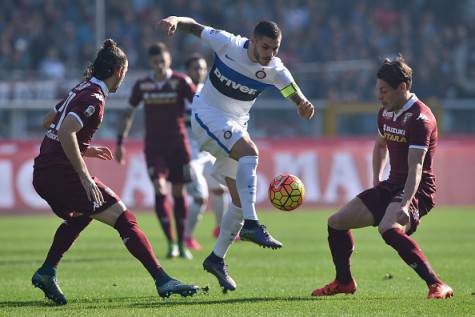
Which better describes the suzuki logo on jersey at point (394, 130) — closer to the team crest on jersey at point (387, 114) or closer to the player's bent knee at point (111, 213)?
the team crest on jersey at point (387, 114)

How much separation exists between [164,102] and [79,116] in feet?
17.3

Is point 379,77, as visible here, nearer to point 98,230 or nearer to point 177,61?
point 98,230

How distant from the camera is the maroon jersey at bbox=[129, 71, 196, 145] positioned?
13.0 meters

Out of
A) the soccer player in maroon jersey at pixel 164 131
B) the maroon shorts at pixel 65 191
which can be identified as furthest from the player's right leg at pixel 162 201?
the maroon shorts at pixel 65 191

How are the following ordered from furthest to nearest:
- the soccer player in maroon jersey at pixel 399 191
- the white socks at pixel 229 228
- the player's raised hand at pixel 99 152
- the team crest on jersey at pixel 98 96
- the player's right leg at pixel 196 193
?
the player's right leg at pixel 196 193
the white socks at pixel 229 228
the player's raised hand at pixel 99 152
the soccer player in maroon jersey at pixel 399 191
the team crest on jersey at pixel 98 96

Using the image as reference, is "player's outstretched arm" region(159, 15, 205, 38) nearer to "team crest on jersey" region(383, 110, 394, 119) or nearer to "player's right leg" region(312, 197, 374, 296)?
"team crest on jersey" region(383, 110, 394, 119)

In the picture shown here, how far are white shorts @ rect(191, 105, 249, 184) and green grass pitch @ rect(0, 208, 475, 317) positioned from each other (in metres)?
1.16

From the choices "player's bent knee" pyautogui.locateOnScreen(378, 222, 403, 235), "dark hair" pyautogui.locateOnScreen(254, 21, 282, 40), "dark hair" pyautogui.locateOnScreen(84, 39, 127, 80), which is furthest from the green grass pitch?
"dark hair" pyautogui.locateOnScreen(254, 21, 282, 40)

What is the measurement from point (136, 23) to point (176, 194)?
14.1 meters

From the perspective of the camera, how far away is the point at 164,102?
13.1 meters

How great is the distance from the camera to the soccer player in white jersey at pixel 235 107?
28.4 ft

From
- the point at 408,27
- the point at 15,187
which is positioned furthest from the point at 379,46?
the point at 15,187

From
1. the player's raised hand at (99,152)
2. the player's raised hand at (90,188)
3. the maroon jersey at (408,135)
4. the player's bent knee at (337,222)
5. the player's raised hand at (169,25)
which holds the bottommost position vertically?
the player's bent knee at (337,222)

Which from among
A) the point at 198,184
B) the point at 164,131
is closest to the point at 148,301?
the point at 164,131
